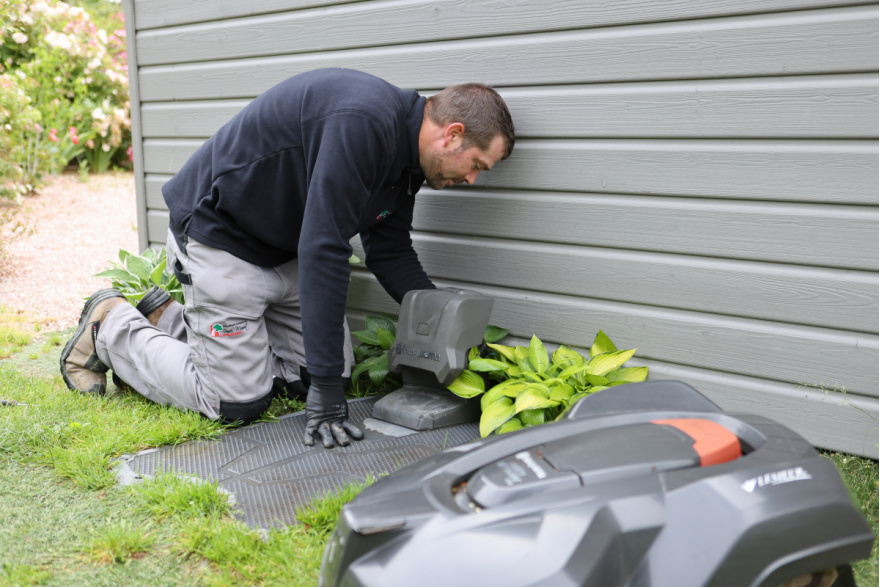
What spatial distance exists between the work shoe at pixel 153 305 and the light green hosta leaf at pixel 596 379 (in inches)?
74.6

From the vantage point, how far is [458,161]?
257 centimetres

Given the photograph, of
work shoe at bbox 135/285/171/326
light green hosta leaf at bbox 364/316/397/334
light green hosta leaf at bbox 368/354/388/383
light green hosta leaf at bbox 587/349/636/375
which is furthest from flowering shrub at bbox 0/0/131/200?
light green hosta leaf at bbox 587/349/636/375

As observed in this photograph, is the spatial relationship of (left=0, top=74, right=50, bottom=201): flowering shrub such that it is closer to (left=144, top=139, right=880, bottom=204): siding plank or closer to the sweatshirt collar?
the sweatshirt collar

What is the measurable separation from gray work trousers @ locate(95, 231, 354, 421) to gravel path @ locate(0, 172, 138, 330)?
1.89 meters

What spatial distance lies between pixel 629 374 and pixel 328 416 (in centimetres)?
111

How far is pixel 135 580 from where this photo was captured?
1.72 meters

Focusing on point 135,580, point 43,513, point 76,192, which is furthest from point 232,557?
point 76,192

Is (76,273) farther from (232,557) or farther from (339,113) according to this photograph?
(232,557)

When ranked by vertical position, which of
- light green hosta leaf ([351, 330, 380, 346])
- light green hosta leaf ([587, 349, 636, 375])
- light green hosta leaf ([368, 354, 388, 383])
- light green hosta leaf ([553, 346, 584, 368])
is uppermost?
light green hosta leaf ([587, 349, 636, 375])

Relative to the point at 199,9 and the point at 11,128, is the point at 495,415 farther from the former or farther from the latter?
the point at 11,128

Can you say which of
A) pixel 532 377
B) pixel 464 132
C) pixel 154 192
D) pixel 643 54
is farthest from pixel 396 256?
pixel 154 192

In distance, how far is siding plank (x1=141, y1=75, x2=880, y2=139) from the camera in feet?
7.34

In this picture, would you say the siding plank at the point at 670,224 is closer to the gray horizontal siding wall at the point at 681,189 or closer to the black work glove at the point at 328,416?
the gray horizontal siding wall at the point at 681,189

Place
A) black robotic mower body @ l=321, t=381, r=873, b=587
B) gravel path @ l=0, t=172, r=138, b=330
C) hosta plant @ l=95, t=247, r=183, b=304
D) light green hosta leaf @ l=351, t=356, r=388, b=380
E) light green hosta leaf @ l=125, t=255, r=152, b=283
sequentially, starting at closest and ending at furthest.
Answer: black robotic mower body @ l=321, t=381, r=873, b=587 < light green hosta leaf @ l=351, t=356, r=388, b=380 < hosta plant @ l=95, t=247, r=183, b=304 < light green hosta leaf @ l=125, t=255, r=152, b=283 < gravel path @ l=0, t=172, r=138, b=330
